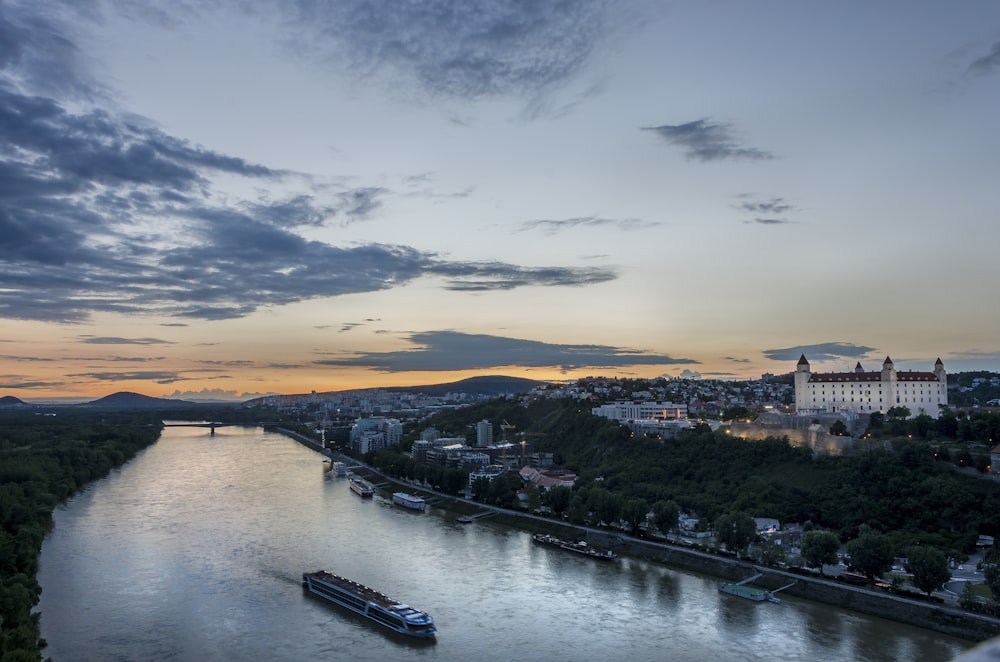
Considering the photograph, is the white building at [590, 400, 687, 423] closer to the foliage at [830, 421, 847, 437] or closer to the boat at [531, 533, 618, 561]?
the foliage at [830, 421, 847, 437]

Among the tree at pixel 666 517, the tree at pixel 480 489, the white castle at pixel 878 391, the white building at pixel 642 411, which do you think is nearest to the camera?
the tree at pixel 666 517

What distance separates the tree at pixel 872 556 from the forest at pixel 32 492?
10061 millimetres

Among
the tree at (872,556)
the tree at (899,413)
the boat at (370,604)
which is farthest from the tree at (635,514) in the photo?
the tree at (899,413)

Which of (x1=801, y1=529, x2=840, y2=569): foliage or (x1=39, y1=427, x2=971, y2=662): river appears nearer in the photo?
(x1=39, y1=427, x2=971, y2=662): river

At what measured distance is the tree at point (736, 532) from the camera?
1175cm

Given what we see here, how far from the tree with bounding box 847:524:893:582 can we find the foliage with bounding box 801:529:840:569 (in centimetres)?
28

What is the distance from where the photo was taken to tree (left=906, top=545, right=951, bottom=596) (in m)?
9.43

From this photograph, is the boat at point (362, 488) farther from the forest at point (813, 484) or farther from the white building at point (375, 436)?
the white building at point (375, 436)

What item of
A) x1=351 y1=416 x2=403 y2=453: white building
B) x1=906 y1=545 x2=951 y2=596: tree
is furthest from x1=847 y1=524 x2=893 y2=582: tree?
x1=351 y1=416 x2=403 y2=453: white building

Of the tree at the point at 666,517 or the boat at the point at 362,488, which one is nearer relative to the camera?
the tree at the point at 666,517

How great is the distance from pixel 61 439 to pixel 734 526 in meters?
26.0

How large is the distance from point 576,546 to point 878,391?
37.0 ft

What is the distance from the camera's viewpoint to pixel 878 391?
1961 centimetres

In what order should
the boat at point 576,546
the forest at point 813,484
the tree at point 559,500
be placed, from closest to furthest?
the forest at point 813,484 → the boat at point 576,546 → the tree at point 559,500
